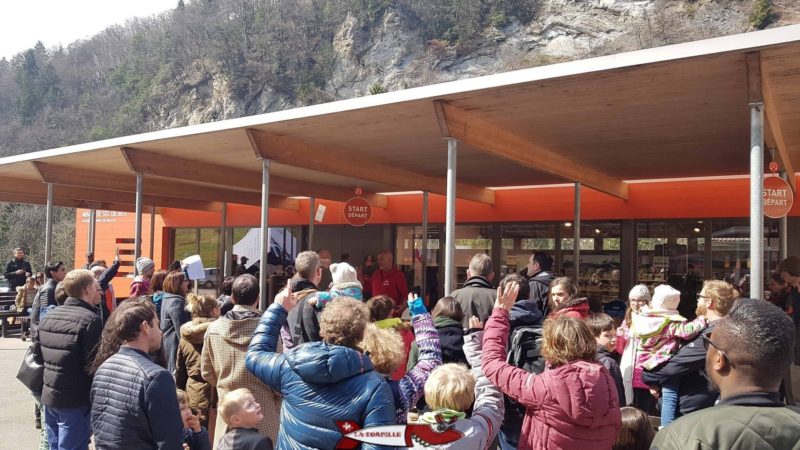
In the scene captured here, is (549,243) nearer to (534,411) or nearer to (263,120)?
(263,120)

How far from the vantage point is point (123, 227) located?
1720 centimetres

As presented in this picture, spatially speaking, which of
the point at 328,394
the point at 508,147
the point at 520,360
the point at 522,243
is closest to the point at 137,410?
the point at 328,394

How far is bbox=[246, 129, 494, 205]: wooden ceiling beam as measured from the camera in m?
6.90

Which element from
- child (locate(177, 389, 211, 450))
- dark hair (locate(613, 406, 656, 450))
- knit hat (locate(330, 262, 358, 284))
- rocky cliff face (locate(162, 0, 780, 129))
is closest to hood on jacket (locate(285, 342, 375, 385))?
child (locate(177, 389, 211, 450))

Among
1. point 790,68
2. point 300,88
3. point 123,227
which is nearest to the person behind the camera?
point 790,68

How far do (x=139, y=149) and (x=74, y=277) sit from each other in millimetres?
5015

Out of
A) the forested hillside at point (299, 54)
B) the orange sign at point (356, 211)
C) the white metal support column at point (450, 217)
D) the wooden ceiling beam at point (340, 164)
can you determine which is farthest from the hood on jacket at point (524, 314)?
the forested hillside at point (299, 54)

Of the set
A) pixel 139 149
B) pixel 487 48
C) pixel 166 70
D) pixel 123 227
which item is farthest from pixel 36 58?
pixel 139 149

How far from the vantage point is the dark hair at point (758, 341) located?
1.45 m

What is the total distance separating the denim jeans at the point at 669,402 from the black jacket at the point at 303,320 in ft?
6.64

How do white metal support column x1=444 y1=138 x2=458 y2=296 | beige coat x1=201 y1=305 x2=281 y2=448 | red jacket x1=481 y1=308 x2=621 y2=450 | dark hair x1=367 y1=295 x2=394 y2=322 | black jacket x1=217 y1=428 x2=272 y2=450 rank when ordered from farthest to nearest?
white metal support column x1=444 y1=138 x2=458 y2=296 → dark hair x1=367 y1=295 x2=394 y2=322 → beige coat x1=201 y1=305 x2=281 y2=448 → black jacket x1=217 y1=428 x2=272 y2=450 → red jacket x1=481 y1=308 x2=621 y2=450

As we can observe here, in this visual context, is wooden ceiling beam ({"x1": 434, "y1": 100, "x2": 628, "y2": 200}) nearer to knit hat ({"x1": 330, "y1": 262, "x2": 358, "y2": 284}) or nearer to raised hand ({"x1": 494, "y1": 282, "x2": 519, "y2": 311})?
knit hat ({"x1": 330, "y1": 262, "x2": 358, "y2": 284})

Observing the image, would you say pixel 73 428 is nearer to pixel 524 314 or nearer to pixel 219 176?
pixel 524 314

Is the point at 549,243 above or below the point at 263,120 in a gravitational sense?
below
